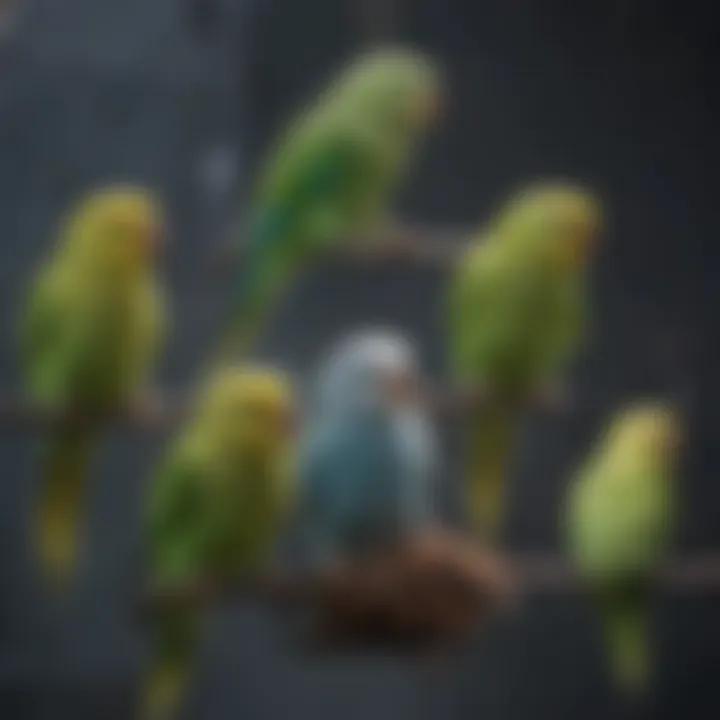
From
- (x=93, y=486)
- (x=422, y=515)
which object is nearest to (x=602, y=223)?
(x=422, y=515)

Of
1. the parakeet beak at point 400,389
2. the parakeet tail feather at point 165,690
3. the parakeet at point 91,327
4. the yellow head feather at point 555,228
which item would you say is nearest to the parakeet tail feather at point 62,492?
the parakeet at point 91,327

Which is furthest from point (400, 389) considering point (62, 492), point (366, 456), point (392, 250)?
point (62, 492)

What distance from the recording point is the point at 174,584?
3.96 ft

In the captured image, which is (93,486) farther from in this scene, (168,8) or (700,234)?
(700,234)

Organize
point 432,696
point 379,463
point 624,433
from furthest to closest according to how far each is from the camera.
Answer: point 432,696 < point 624,433 < point 379,463

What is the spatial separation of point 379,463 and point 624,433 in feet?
0.70

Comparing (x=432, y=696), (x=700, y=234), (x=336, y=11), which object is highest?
(x=336, y=11)

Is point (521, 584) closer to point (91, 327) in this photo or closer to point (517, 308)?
point (517, 308)

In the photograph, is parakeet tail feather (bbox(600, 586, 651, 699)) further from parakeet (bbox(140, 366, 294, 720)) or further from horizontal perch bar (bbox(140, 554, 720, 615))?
parakeet (bbox(140, 366, 294, 720))

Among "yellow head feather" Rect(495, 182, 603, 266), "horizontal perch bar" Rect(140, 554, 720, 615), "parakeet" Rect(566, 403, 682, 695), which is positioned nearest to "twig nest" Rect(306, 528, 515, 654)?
"horizontal perch bar" Rect(140, 554, 720, 615)

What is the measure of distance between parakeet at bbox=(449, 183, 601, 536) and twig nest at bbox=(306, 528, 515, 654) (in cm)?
14

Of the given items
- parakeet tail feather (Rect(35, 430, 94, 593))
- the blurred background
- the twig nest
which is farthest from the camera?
the blurred background

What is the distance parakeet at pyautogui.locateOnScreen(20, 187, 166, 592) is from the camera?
3.89 feet

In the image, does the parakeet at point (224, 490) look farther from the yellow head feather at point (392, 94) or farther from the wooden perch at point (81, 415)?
the yellow head feather at point (392, 94)
